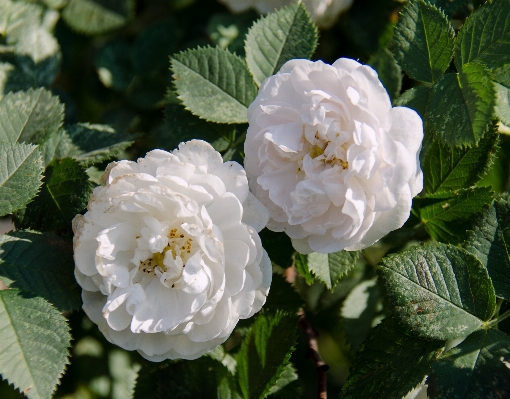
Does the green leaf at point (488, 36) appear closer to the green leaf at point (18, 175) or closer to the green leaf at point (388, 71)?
the green leaf at point (388, 71)

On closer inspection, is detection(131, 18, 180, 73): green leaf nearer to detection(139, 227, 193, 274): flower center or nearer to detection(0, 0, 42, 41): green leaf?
detection(0, 0, 42, 41): green leaf

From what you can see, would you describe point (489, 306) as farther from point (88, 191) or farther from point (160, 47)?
point (160, 47)

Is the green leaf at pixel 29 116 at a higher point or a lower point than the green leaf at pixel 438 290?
lower

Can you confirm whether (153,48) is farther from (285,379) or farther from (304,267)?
(285,379)

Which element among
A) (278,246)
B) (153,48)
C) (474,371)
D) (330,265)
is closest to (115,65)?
(153,48)

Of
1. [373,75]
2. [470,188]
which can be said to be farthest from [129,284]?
[470,188]

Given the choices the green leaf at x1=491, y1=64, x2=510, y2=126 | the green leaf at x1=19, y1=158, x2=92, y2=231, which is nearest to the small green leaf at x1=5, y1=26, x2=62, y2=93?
the green leaf at x1=19, y1=158, x2=92, y2=231

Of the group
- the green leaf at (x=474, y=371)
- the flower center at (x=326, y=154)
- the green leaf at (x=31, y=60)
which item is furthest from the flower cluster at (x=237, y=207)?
the green leaf at (x=31, y=60)
